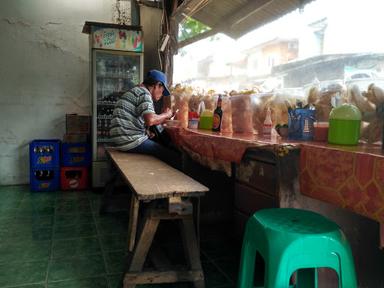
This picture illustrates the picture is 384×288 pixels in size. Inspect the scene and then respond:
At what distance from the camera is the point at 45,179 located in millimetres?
4379

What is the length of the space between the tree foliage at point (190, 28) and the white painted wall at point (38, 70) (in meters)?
1.20

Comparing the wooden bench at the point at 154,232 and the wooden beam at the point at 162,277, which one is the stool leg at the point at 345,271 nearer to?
the wooden bench at the point at 154,232

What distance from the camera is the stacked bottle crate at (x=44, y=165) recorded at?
169 inches

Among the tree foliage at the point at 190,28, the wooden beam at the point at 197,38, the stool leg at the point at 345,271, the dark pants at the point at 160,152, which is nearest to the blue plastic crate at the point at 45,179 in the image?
the dark pants at the point at 160,152

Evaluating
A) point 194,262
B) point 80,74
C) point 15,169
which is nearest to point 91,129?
point 80,74

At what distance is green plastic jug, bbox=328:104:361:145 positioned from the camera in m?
1.59

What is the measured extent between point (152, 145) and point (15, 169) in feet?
8.52

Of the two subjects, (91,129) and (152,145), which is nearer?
(152,145)

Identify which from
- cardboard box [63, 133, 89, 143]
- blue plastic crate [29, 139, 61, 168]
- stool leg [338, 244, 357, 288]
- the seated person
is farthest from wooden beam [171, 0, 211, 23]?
stool leg [338, 244, 357, 288]

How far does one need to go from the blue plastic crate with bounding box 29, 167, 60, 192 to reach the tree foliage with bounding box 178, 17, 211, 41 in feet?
8.25

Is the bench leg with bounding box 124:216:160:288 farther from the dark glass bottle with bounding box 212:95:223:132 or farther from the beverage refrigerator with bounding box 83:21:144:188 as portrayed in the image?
the beverage refrigerator with bounding box 83:21:144:188

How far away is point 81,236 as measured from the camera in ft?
9.36

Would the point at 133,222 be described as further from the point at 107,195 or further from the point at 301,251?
the point at 107,195

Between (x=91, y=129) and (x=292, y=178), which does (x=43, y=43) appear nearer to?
(x=91, y=129)
